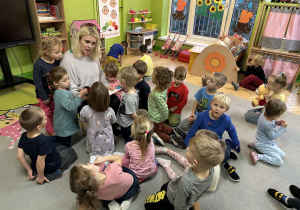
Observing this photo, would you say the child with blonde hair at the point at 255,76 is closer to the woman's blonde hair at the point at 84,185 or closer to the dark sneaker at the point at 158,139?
the dark sneaker at the point at 158,139

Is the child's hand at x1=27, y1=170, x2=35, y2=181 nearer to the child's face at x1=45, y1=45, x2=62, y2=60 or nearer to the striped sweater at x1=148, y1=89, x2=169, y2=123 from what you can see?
the child's face at x1=45, y1=45, x2=62, y2=60

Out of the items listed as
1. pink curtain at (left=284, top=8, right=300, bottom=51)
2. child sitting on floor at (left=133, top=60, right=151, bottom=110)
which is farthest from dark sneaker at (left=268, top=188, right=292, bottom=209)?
pink curtain at (left=284, top=8, right=300, bottom=51)

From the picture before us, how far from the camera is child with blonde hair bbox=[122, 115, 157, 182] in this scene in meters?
1.68

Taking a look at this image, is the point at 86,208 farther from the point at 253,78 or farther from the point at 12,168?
the point at 253,78

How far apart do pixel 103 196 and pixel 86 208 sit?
0.22 metres

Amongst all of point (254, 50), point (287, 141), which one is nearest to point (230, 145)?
point (287, 141)

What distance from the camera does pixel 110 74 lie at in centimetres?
256

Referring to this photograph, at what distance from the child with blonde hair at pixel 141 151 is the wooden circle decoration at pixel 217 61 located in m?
3.25

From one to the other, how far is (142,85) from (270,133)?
1.58 metres

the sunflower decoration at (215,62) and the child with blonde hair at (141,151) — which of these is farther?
the sunflower decoration at (215,62)

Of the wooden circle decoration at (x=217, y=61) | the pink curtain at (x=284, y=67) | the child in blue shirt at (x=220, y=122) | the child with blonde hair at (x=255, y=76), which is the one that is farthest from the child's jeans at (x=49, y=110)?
the pink curtain at (x=284, y=67)

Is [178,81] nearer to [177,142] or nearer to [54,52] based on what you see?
[177,142]

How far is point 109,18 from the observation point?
530 cm

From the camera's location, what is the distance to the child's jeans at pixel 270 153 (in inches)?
88.7
